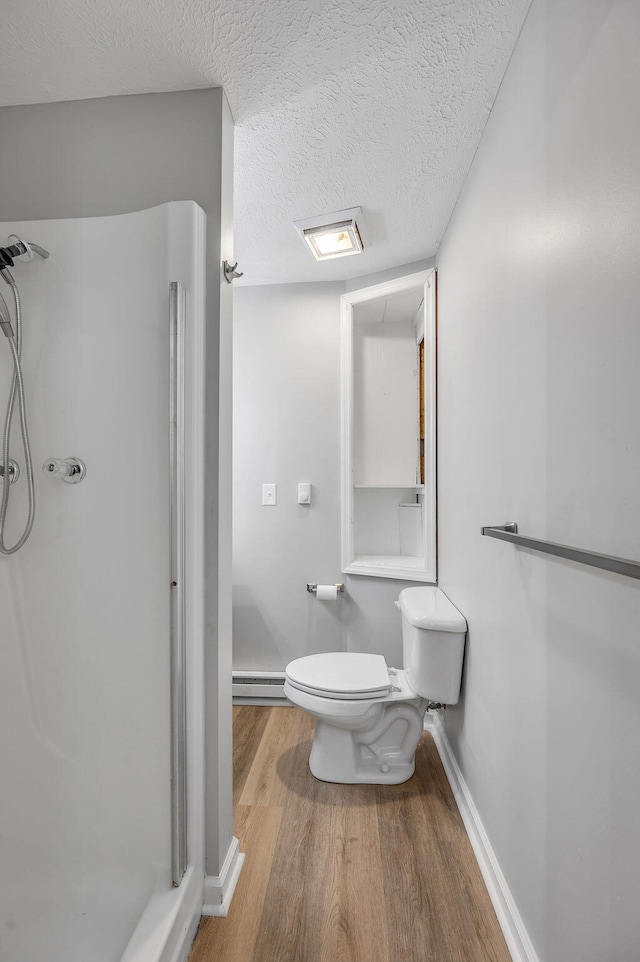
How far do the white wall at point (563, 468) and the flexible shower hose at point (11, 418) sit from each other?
48.8 inches

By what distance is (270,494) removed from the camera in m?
2.57

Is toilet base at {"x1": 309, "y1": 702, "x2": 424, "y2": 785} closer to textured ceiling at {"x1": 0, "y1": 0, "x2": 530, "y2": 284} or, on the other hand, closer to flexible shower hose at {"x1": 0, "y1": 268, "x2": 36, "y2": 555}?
flexible shower hose at {"x1": 0, "y1": 268, "x2": 36, "y2": 555}

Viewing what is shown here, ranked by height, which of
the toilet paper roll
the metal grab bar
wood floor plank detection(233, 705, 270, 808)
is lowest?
wood floor plank detection(233, 705, 270, 808)

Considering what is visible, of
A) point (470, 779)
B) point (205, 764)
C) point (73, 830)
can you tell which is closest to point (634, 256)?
point (205, 764)

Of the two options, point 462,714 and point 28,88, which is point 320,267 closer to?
point 28,88

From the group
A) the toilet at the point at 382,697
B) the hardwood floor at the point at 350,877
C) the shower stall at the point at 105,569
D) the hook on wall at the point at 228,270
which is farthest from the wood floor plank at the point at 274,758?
the hook on wall at the point at 228,270

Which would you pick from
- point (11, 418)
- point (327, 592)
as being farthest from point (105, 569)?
point (327, 592)

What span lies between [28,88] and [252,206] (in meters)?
0.78

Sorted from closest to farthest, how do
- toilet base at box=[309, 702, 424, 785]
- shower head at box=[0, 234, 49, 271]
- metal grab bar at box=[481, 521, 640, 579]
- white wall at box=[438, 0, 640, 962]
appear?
metal grab bar at box=[481, 521, 640, 579]
white wall at box=[438, 0, 640, 962]
shower head at box=[0, 234, 49, 271]
toilet base at box=[309, 702, 424, 785]

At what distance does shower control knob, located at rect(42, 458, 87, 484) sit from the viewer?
1217mm

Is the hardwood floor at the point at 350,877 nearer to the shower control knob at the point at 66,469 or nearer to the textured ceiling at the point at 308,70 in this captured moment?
the shower control knob at the point at 66,469

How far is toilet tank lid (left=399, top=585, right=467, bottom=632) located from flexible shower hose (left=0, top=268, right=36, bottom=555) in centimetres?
128

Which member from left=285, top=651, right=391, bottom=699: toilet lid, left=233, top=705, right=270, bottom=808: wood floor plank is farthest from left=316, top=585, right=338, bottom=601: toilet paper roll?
left=233, top=705, right=270, bottom=808: wood floor plank

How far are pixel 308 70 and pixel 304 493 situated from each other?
172 cm
